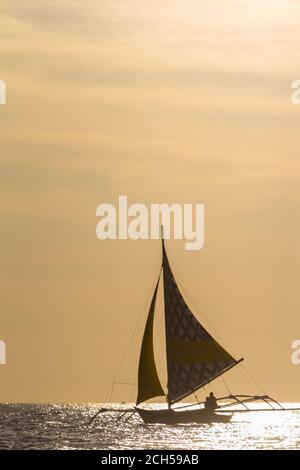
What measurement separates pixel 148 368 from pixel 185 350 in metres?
7.21

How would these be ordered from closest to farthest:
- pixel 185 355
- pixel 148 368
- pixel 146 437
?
pixel 146 437, pixel 148 368, pixel 185 355

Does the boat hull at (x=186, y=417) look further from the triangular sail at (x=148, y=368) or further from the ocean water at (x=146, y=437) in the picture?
the triangular sail at (x=148, y=368)

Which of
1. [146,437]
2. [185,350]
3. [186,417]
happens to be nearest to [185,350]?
[185,350]

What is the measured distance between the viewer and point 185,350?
135 m

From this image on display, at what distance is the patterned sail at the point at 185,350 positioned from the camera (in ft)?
440

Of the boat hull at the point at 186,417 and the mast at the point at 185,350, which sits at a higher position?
the mast at the point at 185,350

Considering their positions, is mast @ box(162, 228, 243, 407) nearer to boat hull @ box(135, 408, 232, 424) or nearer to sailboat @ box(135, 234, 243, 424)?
sailboat @ box(135, 234, 243, 424)

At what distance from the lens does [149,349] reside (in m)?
128

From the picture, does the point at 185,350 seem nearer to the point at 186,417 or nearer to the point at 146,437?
the point at 186,417

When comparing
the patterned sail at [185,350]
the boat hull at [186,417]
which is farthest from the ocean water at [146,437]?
the patterned sail at [185,350]

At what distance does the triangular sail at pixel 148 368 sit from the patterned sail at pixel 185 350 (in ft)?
15.1

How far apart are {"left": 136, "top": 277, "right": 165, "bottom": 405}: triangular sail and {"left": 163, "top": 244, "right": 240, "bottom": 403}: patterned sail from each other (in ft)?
15.1
